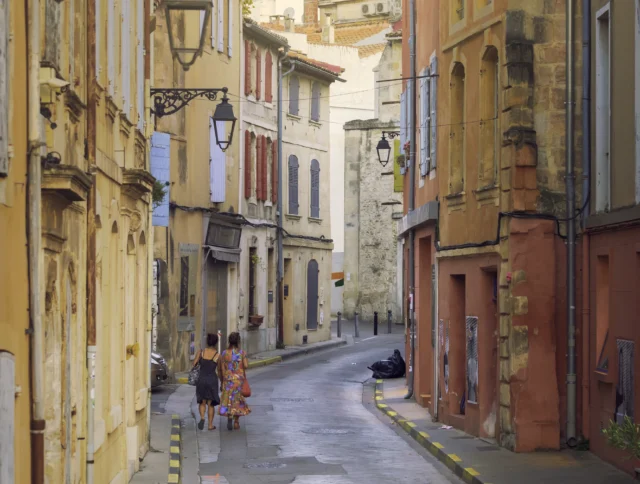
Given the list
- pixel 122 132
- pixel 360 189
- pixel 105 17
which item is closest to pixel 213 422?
pixel 122 132

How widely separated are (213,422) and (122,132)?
8216 millimetres

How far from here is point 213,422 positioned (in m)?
21.8

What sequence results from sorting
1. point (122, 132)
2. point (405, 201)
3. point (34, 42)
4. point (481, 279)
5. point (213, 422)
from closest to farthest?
point (34, 42), point (122, 132), point (481, 279), point (213, 422), point (405, 201)

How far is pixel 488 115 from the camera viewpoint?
19.0 metres

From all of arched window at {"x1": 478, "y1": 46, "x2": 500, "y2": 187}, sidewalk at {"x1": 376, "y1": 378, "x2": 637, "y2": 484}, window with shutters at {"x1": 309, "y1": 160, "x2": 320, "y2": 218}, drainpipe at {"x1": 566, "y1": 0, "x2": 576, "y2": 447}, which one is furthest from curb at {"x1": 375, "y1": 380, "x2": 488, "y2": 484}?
window with shutters at {"x1": 309, "y1": 160, "x2": 320, "y2": 218}

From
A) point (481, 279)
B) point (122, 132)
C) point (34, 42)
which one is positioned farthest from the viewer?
point (481, 279)

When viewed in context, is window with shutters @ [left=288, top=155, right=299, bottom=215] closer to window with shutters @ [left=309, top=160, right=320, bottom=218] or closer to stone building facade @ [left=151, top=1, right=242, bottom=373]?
window with shutters @ [left=309, top=160, right=320, bottom=218]

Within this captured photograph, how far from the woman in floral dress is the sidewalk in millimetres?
2780

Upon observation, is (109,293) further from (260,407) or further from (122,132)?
(260,407)

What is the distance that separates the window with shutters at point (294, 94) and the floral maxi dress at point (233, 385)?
23.3 metres

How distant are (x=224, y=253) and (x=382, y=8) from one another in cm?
4267

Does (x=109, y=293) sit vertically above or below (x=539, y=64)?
below

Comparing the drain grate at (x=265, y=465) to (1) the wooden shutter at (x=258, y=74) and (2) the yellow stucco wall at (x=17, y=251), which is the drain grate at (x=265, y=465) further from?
(1) the wooden shutter at (x=258, y=74)

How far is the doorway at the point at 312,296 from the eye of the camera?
1769 inches
